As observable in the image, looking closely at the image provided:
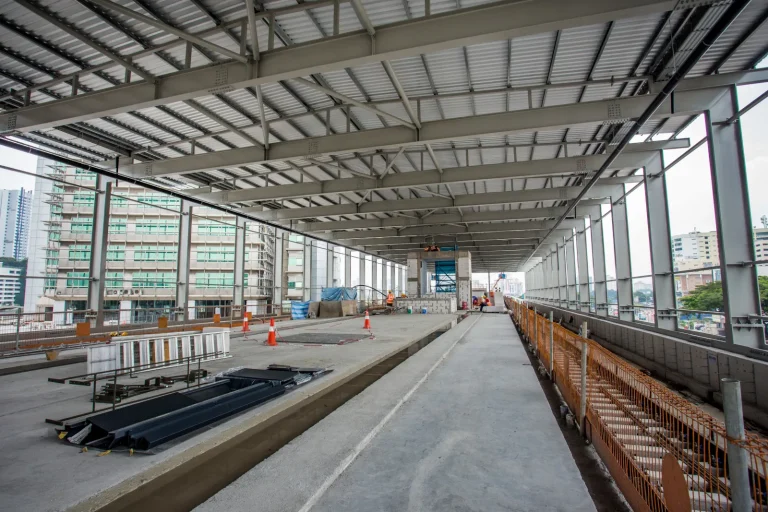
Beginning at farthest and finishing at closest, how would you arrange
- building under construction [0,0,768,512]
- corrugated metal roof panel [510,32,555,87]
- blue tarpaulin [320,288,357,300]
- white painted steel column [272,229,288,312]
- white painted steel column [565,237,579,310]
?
blue tarpaulin [320,288,357,300], white painted steel column [565,237,579,310], white painted steel column [272,229,288,312], corrugated metal roof panel [510,32,555,87], building under construction [0,0,768,512]

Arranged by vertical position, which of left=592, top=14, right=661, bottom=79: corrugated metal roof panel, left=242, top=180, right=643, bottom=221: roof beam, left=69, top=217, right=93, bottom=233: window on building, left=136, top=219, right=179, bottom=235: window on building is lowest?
left=242, top=180, right=643, bottom=221: roof beam

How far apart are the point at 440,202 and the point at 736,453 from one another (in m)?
20.5

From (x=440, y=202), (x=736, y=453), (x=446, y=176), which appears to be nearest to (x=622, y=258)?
(x=446, y=176)

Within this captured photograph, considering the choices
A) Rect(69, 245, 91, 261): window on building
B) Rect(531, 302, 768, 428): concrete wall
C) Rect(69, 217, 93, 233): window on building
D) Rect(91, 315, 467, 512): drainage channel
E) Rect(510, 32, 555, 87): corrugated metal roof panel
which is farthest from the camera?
Rect(69, 245, 91, 261): window on building

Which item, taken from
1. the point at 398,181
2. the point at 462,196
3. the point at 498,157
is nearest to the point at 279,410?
the point at 398,181

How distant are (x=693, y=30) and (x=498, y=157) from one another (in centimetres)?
919

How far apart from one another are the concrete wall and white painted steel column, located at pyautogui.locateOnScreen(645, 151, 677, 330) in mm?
1467

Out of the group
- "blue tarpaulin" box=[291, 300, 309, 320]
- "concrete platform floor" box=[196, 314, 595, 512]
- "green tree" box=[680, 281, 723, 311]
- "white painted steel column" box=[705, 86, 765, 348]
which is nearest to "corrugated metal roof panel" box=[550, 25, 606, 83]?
"white painted steel column" box=[705, 86, 765, 348]

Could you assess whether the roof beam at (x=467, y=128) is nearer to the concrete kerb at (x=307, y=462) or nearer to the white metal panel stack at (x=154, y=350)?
the white metal panel stack at (x=154, y=350)

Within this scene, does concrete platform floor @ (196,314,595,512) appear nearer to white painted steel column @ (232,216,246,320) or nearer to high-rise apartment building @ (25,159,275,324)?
high-rise apartment building @ (25,159,275,324)

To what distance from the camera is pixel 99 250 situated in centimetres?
1656

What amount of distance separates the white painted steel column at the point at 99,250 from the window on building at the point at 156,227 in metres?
34.3

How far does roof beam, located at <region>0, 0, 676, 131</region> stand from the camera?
22.7 feet

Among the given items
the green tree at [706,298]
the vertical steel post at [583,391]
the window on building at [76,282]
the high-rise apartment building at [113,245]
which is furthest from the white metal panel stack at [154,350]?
the window on building at [76,282]
